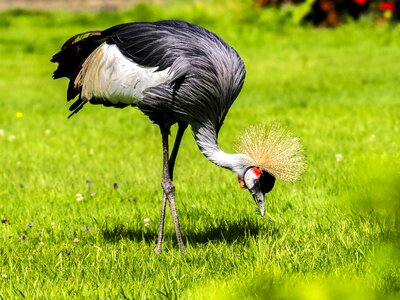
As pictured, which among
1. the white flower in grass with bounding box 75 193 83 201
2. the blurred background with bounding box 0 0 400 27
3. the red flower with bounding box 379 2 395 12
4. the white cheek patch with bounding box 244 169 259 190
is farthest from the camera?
the blurred background with bounding box 0 0 400 27

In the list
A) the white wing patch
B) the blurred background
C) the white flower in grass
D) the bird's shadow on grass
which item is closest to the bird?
the white wing patch

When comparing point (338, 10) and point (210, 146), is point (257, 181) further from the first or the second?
point (338, 10)

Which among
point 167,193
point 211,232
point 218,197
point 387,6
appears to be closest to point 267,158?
point 167,193

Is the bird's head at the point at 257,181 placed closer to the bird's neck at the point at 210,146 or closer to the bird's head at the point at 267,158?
the bird's head at the point at 267,158

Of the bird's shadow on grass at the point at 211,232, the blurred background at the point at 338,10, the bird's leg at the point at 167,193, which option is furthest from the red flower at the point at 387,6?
the bird's leg at the point at 167,193

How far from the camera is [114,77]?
509 cm

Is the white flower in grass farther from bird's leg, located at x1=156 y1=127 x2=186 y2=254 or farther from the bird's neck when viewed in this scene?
the bird's neck

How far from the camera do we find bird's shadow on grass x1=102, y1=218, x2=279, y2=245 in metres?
5.54

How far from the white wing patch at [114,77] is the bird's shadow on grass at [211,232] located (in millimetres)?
970

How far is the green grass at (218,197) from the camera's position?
2000 millimetres

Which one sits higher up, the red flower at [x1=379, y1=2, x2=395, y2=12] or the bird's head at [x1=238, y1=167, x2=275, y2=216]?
the red flower at [x1=379, y1=2, x2=395, y2=12]

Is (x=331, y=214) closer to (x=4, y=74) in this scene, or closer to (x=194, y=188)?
(x=194, y=188)

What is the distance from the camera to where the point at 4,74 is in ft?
49.9

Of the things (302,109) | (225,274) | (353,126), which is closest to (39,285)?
(225,274)
